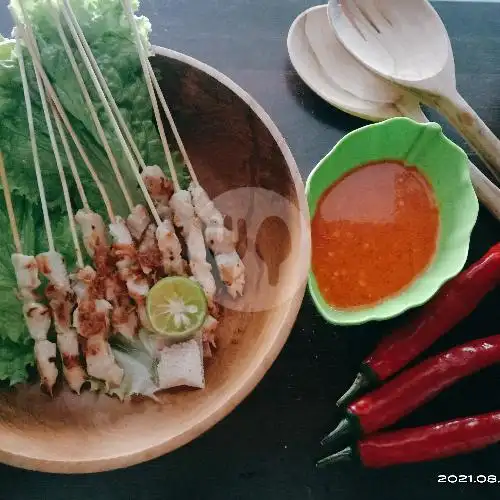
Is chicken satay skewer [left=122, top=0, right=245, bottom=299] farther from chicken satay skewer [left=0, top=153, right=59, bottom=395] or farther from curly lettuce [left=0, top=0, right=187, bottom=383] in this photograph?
chicken satay skewer [left=0, top=153, right=59, bottom=395]

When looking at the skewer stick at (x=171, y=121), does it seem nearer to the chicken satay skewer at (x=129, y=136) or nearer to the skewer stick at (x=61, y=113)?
the chicken satay skewer at (x=129, y=136)

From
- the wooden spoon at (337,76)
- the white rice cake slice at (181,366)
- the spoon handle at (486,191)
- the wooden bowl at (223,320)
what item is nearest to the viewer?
the wooden bowl at (223,320)

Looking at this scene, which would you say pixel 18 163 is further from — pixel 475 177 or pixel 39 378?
pixel 475 177

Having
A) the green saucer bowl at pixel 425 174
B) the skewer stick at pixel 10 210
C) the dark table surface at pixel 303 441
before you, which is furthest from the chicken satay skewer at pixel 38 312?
the green saucer bowl at pixel 425 174

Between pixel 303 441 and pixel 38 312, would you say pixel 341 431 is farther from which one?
pixel 38 312

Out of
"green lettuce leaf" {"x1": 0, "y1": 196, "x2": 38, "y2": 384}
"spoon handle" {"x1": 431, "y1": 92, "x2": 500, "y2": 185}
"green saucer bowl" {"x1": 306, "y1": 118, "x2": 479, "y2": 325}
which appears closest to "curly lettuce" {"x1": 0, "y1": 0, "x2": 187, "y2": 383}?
"green lettuce leaf" {"x1": 0, "y1": 196, "x2": 38, "y2": 384}

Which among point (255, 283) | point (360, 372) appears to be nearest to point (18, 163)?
point (255, 283)
